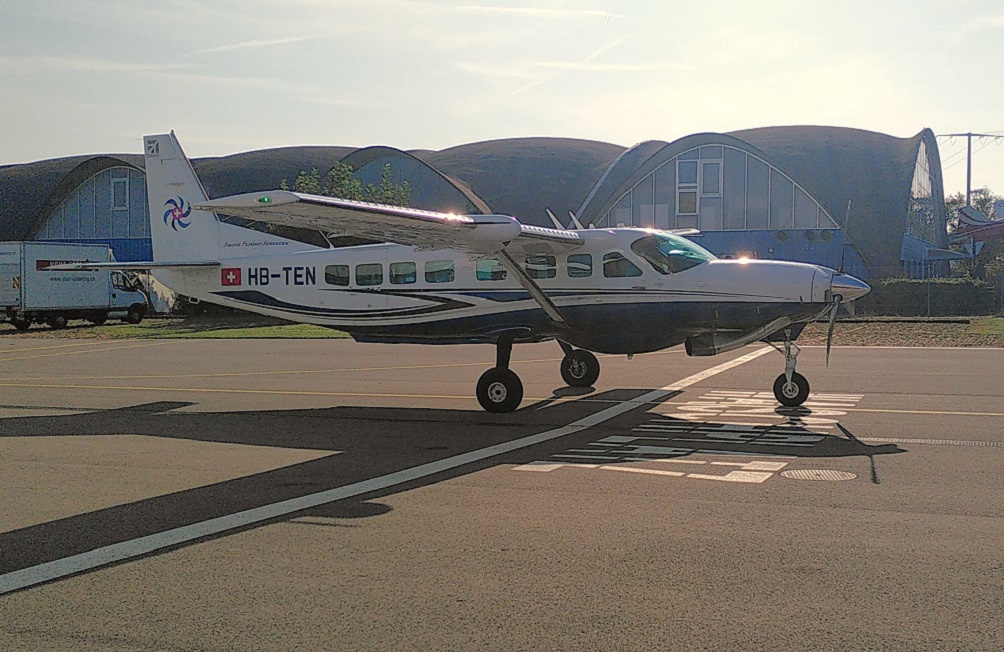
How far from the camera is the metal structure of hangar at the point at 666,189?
50.8 m

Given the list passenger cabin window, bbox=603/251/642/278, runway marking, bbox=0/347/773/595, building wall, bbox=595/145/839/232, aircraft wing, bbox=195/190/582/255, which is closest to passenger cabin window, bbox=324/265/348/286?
aircraft wing, bbox=195/190/582/255

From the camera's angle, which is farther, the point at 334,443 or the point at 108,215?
the point at 108,215

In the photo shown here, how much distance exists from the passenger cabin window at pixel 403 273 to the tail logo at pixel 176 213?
14.1 ft

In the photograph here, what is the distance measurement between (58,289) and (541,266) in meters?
31.4

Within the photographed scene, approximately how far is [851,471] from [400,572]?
16.0 ft

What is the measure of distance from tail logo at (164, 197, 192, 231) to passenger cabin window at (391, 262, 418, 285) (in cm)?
429

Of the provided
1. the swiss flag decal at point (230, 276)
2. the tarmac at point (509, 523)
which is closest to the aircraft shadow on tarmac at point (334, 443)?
the tarmac at point (509, 523)

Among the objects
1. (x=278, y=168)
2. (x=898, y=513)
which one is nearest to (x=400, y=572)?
(x=898, y=513)

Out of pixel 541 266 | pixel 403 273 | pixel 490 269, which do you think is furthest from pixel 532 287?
pixel 403 273

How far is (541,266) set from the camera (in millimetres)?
14203

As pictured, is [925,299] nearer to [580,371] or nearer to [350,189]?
[350,189]

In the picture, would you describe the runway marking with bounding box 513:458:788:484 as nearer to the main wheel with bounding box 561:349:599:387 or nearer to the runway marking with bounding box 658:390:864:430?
the runway marking with bounding box 658:390:864:430

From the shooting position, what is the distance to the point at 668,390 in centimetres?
1570

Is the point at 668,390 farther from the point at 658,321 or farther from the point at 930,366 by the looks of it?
the point at 930,366
